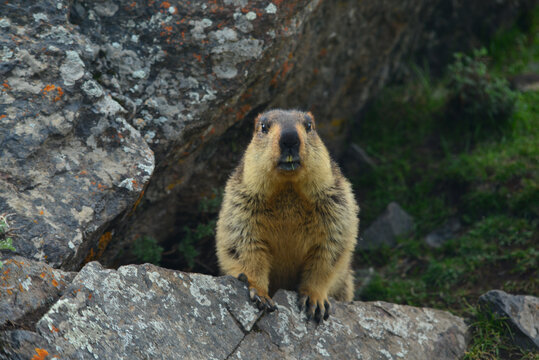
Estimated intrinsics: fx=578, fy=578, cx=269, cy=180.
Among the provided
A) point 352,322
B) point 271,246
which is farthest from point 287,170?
point 352,322

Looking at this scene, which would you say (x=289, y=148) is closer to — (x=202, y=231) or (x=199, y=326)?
(x=199, y=326)

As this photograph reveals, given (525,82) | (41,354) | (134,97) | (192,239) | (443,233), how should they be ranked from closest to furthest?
(41,354) → (134,97) → (192,239) → (443,233) → (525,82)

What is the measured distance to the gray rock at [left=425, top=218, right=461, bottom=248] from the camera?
723 cm

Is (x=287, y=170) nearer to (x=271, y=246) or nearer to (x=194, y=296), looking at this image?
(x=271, y=246)

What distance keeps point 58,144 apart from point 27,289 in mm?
1482

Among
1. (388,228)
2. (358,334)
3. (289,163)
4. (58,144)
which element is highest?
(289,163)

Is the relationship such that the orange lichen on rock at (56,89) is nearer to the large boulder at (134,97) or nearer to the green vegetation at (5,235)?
the large boulder at (134,97)

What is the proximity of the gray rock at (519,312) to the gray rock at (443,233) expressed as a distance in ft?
5.56

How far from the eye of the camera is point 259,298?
15.9 feet

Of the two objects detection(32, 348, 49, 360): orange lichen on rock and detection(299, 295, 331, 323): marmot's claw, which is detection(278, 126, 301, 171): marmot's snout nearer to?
detection(299, 295, 331, 323): marmot's claw

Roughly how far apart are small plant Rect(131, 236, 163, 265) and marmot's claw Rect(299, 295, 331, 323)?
1.65 metres

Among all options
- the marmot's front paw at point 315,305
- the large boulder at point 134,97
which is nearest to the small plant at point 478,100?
the large boulder at point 134,97

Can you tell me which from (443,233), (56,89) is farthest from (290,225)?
(443,233)

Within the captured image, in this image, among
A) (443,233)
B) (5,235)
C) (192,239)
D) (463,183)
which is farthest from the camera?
(463,183)
